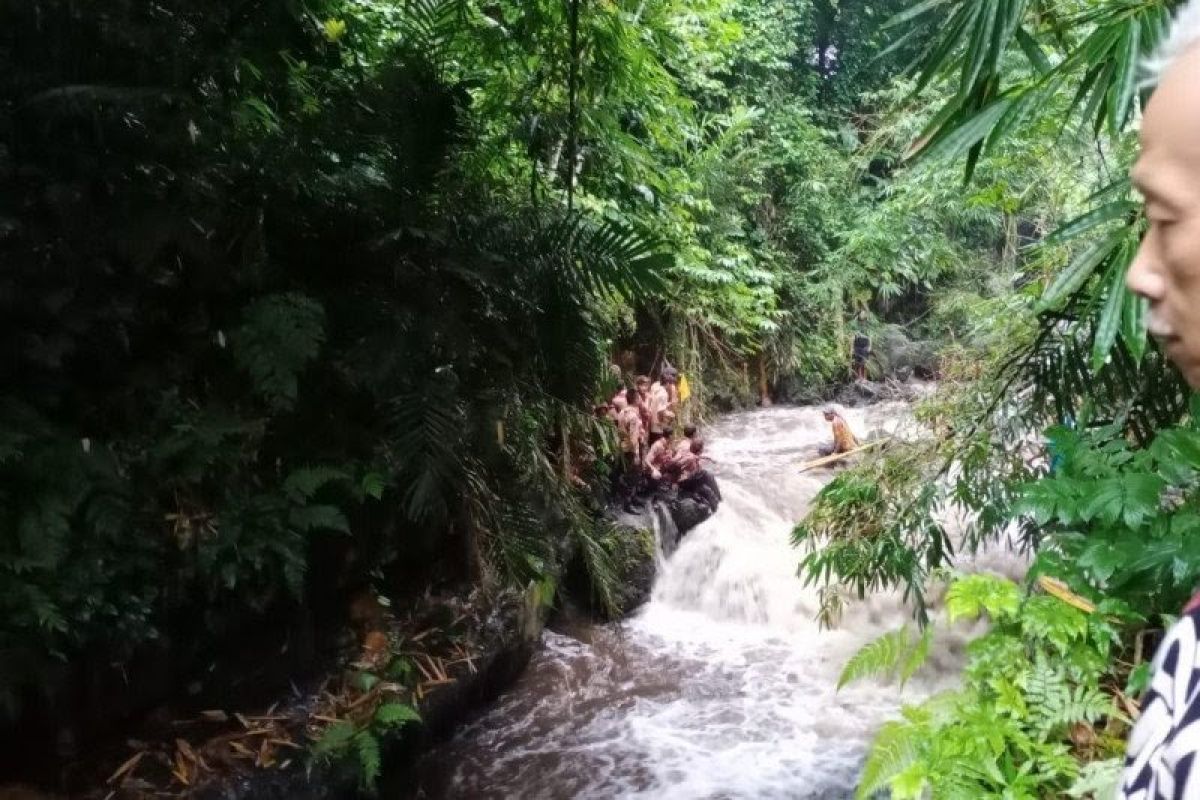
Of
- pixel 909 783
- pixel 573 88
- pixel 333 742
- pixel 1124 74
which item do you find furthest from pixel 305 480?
pixel 1124 74

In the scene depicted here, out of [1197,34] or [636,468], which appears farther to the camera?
[636,468]

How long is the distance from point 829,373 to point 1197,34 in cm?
1116

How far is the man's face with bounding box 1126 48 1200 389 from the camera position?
0.61 metres

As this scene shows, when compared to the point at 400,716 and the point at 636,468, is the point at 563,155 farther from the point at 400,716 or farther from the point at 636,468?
the point at 636,468

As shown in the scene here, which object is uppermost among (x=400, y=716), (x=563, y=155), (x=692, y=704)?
(x=563, y=155)

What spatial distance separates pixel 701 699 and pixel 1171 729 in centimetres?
423

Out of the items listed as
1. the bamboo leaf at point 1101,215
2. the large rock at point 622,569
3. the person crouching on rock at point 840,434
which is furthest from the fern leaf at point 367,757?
the person crouching on rock at point 840,434

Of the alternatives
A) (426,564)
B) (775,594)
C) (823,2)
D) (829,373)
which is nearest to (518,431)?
(426,564)

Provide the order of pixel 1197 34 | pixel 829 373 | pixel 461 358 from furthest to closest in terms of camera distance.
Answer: pixel 829 373, pixel 461 358, pixel 1197 34

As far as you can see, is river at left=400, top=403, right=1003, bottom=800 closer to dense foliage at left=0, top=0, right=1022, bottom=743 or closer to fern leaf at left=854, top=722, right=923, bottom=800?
dense foliage at left=0, top=0, right=1022, bottom=743

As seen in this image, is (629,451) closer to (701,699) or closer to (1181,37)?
(701,699)

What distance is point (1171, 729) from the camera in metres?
0.60

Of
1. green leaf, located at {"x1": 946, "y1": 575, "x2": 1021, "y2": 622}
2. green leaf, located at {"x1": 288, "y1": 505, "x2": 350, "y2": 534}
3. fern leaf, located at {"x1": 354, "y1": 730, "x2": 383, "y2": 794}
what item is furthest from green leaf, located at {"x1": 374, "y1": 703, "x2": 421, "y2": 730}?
green leaf, located at {"x1": 946, "y1": 575, "x2": 1021, "y2": 622}

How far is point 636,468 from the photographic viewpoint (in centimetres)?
646
